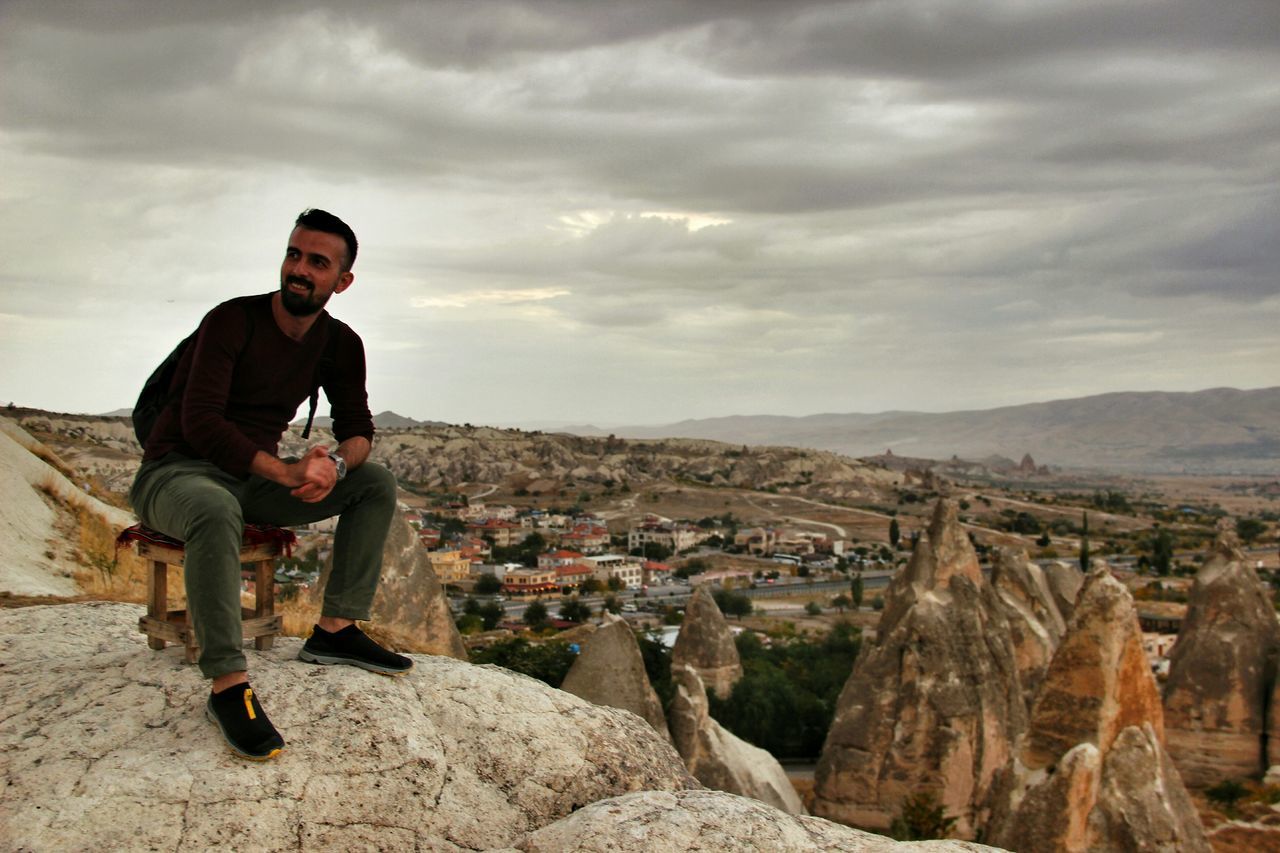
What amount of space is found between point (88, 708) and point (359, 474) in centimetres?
140

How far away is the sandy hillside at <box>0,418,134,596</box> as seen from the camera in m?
8.88

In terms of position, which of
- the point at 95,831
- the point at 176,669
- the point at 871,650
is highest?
the point at 176,669

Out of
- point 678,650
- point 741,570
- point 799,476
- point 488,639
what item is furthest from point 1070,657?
point 799,476

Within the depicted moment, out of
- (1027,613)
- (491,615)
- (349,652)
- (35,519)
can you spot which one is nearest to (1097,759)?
(349,652)

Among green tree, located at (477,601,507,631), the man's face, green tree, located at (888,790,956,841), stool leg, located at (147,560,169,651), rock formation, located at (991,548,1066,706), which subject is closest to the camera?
the man's face

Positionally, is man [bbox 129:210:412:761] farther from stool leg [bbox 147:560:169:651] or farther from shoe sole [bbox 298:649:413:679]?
stool leg [bbox 147:560:169:651]

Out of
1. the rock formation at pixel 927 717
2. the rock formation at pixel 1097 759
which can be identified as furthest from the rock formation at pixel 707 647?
the rock formation at pixel 1097 759

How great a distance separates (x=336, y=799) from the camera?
14.1 feet

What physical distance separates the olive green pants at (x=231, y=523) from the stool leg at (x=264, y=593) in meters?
0.23

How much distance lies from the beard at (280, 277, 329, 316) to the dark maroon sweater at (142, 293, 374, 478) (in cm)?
12

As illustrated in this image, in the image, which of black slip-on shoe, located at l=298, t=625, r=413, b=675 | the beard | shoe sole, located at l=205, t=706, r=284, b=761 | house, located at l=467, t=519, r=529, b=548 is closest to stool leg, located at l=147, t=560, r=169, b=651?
black slip-on shoe, located at l=298, t=625, r=413, b=675

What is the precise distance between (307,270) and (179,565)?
1.37 metres

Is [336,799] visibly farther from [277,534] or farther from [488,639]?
[488,639]

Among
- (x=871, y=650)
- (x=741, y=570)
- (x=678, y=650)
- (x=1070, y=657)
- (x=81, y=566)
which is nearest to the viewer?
(x=81, y=566)
